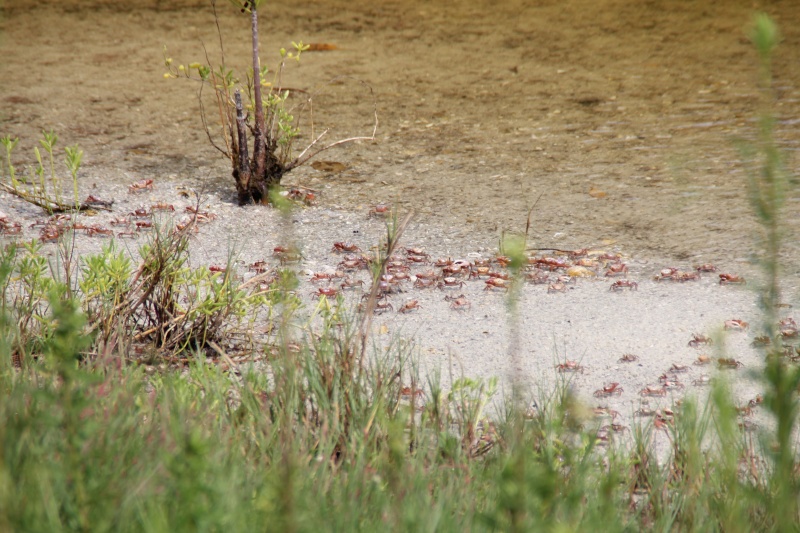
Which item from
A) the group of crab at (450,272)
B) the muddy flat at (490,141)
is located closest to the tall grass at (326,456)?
the muddy flat at (490,141)

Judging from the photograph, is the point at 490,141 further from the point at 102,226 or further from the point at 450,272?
the point at 102,226

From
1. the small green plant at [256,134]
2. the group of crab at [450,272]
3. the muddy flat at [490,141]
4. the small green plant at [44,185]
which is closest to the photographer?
the muddy flat at [490,141]

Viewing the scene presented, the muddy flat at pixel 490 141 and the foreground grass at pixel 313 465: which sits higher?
the muddy flat at pixel 490 141

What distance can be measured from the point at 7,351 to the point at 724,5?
32.1 ft

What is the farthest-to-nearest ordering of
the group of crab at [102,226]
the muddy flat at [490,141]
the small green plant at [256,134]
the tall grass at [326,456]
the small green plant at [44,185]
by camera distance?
the small green plant at [256,134]
the group of crab at [102,226]
the small green plant at [44,185]
the muddy flat at [490,141]
the tall grass at [326,456]

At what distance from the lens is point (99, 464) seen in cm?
172

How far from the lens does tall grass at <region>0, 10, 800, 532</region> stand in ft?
4.53

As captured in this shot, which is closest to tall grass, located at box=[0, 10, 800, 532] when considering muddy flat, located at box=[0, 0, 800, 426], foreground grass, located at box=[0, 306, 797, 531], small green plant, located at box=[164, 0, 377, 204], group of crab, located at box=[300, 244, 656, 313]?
foreground grass, located at box=[0, 306, 797, 531]

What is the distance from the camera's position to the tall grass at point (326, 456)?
138 cm

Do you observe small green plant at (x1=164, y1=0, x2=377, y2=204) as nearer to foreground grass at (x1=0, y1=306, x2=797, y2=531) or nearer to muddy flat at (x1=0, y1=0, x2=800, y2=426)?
muddy flat at (x1=0, y1=0, x2=800, y2=426)

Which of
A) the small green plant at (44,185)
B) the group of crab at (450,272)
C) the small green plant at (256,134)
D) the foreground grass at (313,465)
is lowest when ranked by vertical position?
the foreground grass at (313,465)

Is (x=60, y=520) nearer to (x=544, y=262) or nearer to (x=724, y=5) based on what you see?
(x=544, y=262)

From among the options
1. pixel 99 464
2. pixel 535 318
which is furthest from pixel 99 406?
pixel 535 318

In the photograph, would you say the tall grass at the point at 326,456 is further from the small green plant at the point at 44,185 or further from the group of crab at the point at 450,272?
the small green plant at the point at 44,185
